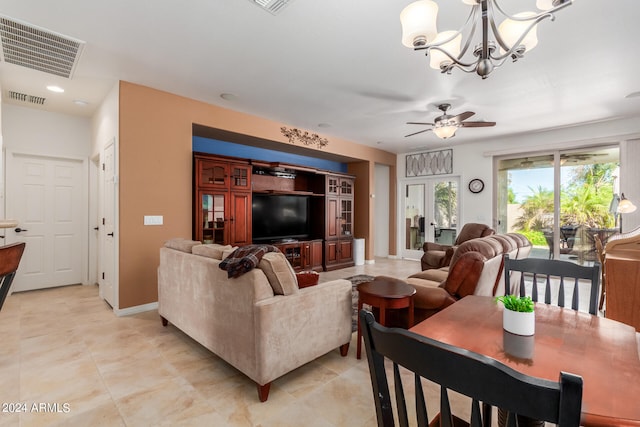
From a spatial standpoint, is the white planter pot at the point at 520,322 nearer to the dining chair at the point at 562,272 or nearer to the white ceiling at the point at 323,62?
the dining chair at the point at 562,272

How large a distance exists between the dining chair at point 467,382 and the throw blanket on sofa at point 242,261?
4.21ft

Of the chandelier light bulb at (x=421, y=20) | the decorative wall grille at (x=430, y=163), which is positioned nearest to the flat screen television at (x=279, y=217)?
the decorative wall grille at (x=430, y=163)

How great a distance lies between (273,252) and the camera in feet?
7.18

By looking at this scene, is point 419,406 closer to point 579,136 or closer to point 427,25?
point 427,25

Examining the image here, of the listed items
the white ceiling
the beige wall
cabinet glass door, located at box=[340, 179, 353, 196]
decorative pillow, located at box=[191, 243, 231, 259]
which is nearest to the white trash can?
cabinet glass door, located at box=[340, 179, 353, 196]

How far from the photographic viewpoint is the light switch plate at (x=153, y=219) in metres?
3.54

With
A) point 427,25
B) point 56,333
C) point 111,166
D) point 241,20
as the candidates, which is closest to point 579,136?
point 427,25

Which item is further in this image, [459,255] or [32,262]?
[32,262]

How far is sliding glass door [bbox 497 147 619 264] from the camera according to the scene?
16.9 ft

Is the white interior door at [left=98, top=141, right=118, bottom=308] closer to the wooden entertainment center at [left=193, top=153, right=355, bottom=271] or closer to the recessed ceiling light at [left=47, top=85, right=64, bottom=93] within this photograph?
the recessed ceiling light at [left=47, top=85, right=64, bottom=93]

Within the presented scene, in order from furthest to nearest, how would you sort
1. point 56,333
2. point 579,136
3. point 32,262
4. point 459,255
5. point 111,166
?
point 579,136, point 32,262, point 111,166, point 56,333, point 459,255

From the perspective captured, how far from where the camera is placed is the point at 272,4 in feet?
7.05

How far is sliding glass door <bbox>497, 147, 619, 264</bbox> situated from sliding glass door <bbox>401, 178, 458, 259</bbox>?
3.32 feet

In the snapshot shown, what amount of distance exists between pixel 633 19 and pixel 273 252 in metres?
3.35
